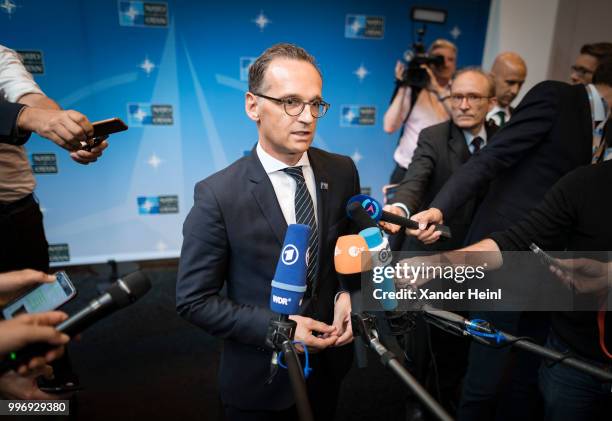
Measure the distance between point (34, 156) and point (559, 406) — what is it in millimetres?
4054

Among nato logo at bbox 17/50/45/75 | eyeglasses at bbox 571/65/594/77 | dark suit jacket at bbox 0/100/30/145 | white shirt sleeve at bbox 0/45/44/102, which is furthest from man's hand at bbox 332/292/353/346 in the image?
nato logo at bbox 17/50/45/75

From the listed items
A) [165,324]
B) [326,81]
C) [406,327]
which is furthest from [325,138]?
[406,327]

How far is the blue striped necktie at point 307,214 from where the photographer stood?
122 cm

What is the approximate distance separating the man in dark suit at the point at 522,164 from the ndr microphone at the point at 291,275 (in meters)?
0.83

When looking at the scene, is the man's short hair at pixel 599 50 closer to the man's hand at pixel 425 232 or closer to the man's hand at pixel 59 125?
the man's hand at pixel 425 232

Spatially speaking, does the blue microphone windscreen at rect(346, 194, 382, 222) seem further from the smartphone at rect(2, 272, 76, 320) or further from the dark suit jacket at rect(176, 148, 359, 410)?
the smartphone at rect(2, 272, 76, 320)

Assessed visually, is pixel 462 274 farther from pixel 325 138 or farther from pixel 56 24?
pixel 56 24

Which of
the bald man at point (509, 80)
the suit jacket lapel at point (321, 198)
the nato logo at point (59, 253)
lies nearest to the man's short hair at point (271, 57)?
the suit jacket lapel at point (321, 198)

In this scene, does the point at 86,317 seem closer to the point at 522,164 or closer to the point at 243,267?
the point at 243,267

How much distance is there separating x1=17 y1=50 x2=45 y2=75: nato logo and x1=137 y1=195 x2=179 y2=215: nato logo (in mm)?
1339

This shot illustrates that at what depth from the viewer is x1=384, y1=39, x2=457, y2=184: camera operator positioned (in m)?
2.84

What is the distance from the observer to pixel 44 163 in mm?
3576

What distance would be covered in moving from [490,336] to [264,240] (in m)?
0.63

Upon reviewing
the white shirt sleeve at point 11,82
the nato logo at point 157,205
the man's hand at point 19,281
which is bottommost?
the nato logo at point 157,205
